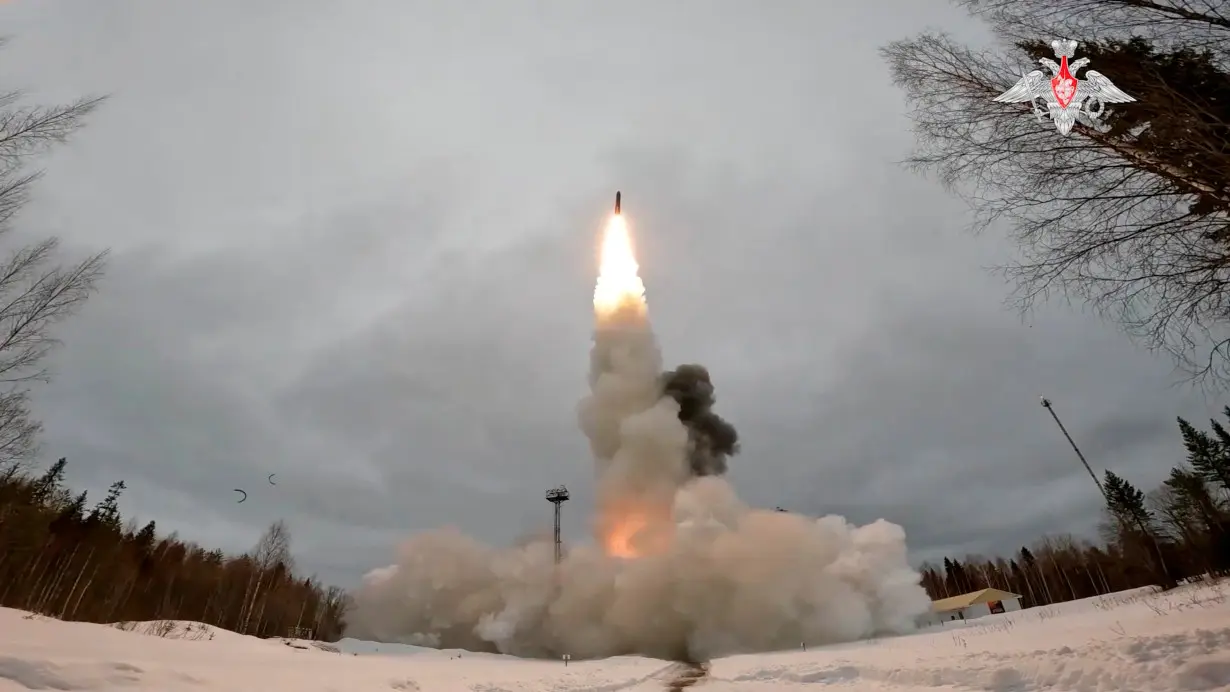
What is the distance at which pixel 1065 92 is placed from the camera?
7.09m

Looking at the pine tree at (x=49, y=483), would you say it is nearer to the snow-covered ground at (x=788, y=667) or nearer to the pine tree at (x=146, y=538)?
the pine tree at (x=146, y=538)

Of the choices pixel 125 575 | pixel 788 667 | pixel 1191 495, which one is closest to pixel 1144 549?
pixel 1191 495

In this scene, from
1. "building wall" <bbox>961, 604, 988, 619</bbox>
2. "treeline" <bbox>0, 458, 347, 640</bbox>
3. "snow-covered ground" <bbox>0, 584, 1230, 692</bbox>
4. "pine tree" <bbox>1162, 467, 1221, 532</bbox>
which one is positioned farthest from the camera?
"building wall" <bbox>961, 604, 988, 619</bbox>

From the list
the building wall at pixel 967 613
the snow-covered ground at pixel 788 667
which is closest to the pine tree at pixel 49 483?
the snow-covered ground at pixel 788 667

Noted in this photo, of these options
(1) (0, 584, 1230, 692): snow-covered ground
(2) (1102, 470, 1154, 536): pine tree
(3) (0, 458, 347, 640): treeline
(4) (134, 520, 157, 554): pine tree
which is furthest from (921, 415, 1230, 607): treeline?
(4) (134, 520, 157, 554): pine tree

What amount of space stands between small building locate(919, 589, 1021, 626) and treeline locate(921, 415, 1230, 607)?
9.09 m

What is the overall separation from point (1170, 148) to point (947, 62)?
2.67m

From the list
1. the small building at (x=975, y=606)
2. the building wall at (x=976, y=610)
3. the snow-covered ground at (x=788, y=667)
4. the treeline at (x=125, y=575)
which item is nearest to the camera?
the snow-covered ground at (x=788, y=667)

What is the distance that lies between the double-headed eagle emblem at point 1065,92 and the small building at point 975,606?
58650mm

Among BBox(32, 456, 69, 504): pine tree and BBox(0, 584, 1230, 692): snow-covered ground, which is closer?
BBox(0, 584, 1230, 692): snow-covered ground

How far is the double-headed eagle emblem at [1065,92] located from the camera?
692 cm

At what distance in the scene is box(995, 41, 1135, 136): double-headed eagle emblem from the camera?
6.92 metres

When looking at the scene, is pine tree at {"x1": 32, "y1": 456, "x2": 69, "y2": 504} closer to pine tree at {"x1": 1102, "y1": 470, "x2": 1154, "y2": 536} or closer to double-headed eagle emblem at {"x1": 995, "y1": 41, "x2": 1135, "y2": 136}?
double-headed eagle emblem at {"x1": 995, "y1": 41, "x2": 1135, "y2": 136}

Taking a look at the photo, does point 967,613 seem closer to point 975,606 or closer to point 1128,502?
point 975,606
